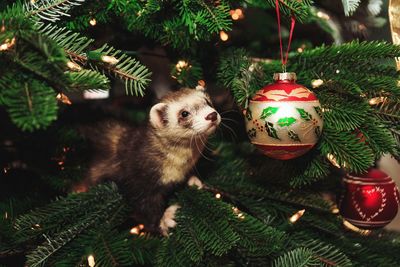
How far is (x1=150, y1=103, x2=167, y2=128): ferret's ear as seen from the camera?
961 mm

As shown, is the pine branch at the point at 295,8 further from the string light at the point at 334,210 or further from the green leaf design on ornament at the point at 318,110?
the string light at the point at 334,210

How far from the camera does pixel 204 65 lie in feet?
2.91

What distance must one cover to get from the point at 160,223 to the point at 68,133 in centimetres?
26

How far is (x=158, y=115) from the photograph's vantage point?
97cm

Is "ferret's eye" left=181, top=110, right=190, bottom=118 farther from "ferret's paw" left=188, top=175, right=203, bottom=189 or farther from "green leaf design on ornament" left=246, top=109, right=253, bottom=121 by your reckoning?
"green leaf design on ornament" left=246, top=109, right=253, bottom=121

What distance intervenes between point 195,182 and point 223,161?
0.08m

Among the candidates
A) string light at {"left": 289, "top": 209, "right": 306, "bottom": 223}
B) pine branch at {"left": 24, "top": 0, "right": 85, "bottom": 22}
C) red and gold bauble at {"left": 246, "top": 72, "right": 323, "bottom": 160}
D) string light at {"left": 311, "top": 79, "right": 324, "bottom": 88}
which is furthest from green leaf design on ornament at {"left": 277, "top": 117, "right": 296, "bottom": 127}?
pine branch at {"left": 24, "top": 0, "right": 85, "bottom": 22}

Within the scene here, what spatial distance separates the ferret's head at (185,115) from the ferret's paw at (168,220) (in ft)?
0.61

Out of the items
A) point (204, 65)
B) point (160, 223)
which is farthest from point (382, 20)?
point (160, 223)

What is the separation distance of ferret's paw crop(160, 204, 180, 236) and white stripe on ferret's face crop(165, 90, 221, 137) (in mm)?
184

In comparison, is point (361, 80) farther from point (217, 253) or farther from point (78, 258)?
point (78, 258)

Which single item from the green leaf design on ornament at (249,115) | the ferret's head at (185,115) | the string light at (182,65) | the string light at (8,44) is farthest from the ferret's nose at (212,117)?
the string light at (8,44)

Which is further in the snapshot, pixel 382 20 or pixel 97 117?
pixel 97 117

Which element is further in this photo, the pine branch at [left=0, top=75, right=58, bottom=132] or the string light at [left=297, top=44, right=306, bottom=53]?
the string light at [left=297, top=44, right=306, bottom=53]
